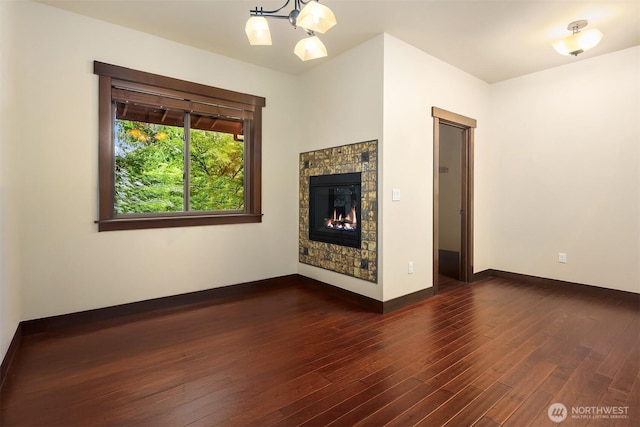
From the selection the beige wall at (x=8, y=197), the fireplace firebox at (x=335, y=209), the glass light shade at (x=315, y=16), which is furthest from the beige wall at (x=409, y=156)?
the beige wall at (x=8, y=197)

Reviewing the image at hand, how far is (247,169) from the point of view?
13.3 ft

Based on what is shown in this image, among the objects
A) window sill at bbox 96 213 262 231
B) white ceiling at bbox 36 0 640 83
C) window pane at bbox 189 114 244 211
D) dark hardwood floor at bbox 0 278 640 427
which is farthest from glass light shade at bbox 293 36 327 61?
dark hardwood floor at bbox 0 278 640 427

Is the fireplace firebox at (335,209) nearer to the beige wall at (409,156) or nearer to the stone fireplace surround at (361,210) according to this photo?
the stone fireplace surround at (361,210)

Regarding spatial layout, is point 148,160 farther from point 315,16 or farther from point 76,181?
point 315,16

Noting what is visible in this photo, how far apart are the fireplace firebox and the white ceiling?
1.49 meters

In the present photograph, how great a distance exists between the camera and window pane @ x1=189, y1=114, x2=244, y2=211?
365cm

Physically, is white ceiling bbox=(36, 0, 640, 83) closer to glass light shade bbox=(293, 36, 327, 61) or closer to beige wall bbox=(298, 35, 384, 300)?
beige wall bbox=(298, 35, 384, 300)

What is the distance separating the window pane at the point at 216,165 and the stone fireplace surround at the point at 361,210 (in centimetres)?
88

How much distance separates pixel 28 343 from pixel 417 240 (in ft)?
12.1

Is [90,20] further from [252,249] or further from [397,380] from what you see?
[397,380]

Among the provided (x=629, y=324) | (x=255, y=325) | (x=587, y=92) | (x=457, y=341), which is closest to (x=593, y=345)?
(x=629, y=324)

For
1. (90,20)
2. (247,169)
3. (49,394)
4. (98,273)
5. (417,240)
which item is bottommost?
(49,394)

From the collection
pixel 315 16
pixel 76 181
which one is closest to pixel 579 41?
pixel 315 16

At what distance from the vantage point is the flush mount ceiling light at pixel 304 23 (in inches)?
76.1
